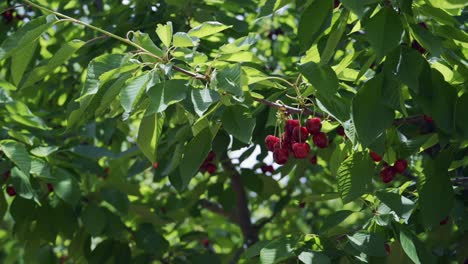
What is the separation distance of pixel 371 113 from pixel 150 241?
2.06 m

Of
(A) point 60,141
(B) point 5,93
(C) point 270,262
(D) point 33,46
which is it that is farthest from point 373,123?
(A) point 60,141

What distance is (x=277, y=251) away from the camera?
2668mm

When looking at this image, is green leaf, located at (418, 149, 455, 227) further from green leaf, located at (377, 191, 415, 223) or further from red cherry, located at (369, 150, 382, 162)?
red cherry, located at (369, 150, 382, 162)

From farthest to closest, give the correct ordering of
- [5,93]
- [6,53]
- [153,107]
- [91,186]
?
[91,186] → [5,93] → [6,53] → [153,107]

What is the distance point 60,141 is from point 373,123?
2347mm

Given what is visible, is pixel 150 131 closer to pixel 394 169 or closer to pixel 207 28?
pixel 207 28

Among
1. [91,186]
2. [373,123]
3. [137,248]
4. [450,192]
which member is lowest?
[137,248]

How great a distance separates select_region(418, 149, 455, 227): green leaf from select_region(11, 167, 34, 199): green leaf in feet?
5.38

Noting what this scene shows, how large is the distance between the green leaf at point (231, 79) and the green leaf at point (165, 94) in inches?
4.0

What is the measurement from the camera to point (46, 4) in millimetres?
4465

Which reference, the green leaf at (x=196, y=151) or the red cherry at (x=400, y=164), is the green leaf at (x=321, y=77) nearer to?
the green leaf at (x=196, y=151)

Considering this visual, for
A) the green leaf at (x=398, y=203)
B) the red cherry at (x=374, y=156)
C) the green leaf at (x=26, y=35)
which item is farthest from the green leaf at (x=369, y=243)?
the green leaf at (x=26, y=35)

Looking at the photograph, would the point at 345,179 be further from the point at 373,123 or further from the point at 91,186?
the point at 91,186

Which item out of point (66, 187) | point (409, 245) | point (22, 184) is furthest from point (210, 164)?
point (409, 245)
